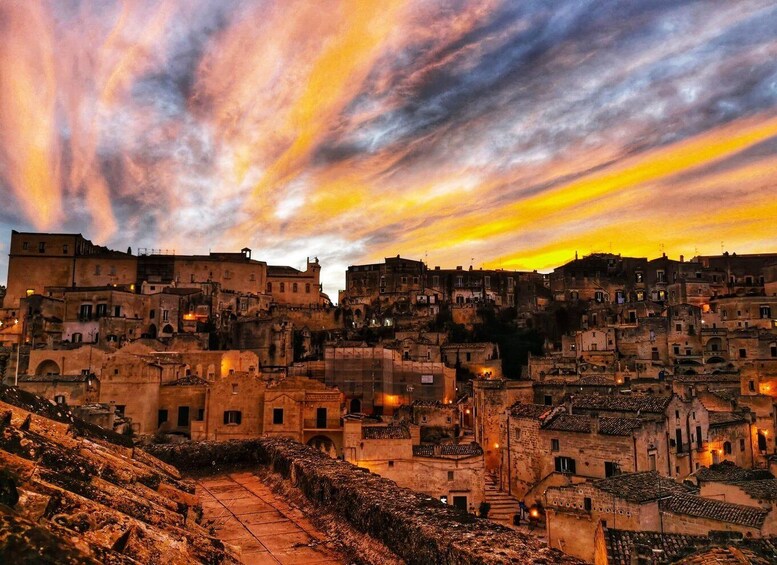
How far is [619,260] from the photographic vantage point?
79.3 m

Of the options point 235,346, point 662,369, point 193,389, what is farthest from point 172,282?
point 662,369

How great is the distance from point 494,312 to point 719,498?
5374 centimetres

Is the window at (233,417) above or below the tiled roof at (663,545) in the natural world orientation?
above

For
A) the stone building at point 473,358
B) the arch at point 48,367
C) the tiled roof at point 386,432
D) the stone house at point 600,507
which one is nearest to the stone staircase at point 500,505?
the tiled roof at point 386,432

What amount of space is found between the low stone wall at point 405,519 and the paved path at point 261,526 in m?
0.35

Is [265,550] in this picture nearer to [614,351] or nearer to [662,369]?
[662,369]

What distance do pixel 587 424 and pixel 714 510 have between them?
35.5 ft

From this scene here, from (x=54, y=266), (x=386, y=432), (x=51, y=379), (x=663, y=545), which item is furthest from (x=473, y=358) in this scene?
(x=663, y=545)

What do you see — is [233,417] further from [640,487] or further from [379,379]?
[640,487]

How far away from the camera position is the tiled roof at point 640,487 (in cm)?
1953

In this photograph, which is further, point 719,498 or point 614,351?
point 614,351

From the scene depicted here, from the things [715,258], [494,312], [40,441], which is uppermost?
[715,258]

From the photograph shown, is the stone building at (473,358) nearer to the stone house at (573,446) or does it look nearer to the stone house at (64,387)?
the stone house at (573,446)

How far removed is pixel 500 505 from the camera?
30719mm
